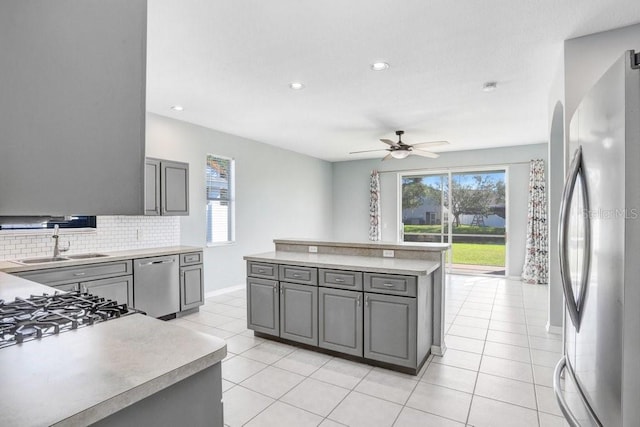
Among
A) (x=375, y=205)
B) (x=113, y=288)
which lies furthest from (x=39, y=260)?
(x=375, y=205)

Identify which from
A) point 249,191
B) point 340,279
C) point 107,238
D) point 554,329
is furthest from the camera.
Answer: point 249,191

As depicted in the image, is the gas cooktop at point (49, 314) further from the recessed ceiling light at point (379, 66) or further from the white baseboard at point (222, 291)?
the white baseboard at point (222, 291)

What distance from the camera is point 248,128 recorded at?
5.30 m

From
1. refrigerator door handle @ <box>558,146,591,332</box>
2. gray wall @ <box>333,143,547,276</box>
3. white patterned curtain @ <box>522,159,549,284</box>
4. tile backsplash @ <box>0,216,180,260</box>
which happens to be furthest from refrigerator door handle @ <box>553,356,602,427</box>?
gray wall @ <box>333,143,547,276</box>

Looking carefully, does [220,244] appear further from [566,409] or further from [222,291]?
[566,409]

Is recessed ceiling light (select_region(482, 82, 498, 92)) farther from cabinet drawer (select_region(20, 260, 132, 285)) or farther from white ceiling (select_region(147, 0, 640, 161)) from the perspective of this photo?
cabinet drawer (select_region(20, 260, 132, 285))

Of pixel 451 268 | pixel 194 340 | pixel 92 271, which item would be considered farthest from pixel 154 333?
pixel 451 268

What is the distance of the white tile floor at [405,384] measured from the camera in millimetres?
2219

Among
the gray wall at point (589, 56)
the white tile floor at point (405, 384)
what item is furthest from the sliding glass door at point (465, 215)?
the gray wall at point (589, 56)

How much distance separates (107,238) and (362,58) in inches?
142

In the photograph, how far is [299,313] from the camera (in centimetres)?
327

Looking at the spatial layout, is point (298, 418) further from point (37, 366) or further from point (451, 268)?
point (451, 268)

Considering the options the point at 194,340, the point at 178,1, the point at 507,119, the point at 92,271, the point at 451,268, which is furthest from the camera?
the point at 451,268

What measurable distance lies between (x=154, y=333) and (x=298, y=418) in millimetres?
1409
